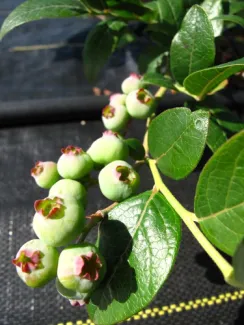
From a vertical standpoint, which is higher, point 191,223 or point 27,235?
point 191,223

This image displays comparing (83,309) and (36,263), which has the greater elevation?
(36,263)

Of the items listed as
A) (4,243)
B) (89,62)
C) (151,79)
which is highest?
(151,79)

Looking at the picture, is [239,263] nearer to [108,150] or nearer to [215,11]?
[108,150]

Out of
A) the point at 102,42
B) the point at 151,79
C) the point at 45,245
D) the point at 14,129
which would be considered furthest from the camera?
the point at 14,129

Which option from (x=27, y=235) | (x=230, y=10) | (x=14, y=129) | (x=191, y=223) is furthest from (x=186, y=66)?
(x=14, y=129)

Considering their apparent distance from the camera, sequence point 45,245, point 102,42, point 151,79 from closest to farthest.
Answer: point 45,245 < point 151,79 < point 102,42

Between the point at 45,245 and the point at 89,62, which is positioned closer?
the point at 45,245

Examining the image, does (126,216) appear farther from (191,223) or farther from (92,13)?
(92,13)

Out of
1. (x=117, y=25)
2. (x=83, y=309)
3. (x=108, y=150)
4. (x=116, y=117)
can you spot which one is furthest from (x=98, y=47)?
(x=83, y=309)
